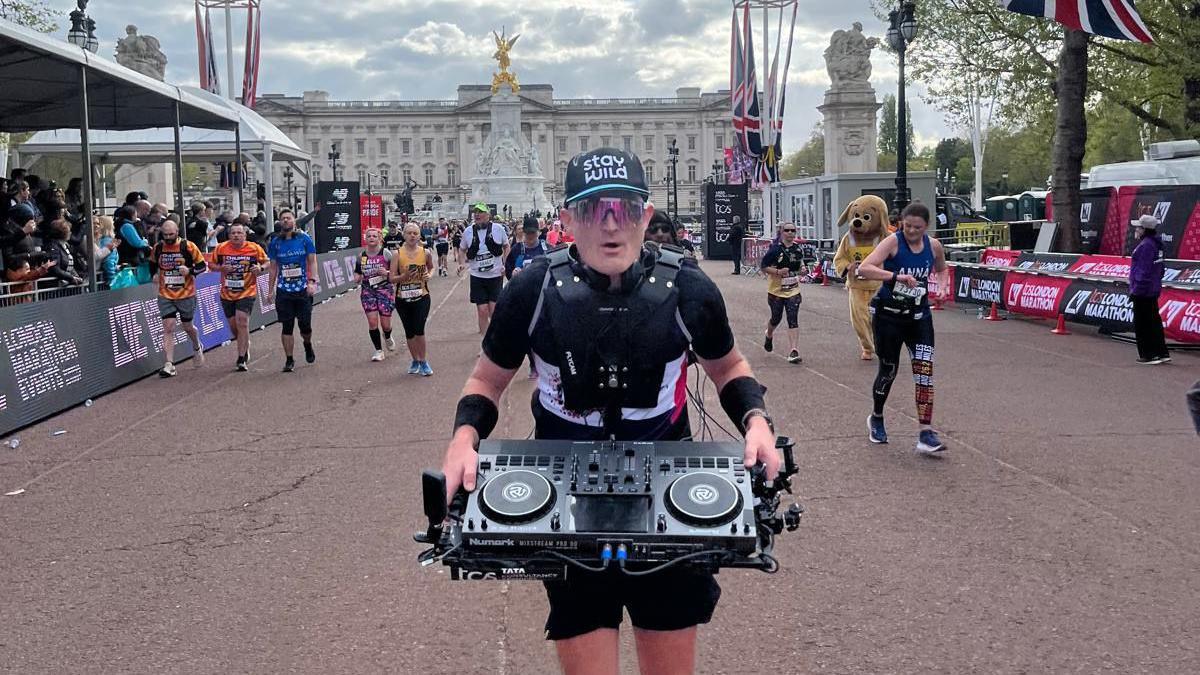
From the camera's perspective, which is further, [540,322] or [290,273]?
[290,273]

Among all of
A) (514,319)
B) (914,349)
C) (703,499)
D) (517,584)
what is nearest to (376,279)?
(914,349)

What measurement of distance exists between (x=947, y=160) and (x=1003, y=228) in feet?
293

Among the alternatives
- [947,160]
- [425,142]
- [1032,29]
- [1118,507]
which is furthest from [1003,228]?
[425,142]

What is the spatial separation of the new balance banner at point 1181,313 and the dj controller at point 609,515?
15060 mm

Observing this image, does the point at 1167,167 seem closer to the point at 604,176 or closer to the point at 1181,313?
the point at 1181,313

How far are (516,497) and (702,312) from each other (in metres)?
0.76

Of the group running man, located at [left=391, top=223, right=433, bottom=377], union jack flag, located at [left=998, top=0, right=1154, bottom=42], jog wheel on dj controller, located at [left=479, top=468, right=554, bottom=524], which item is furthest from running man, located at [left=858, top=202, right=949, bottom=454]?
union jack flag, located at [left=998, top=0, right=1154, bottom=42]

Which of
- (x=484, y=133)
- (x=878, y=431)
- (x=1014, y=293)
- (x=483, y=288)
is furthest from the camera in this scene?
(x=484, y=133)

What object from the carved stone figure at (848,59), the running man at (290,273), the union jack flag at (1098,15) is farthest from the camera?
the carved stone figure at (848,59)

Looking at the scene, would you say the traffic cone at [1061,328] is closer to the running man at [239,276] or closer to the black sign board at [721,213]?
the running man at [239,276]

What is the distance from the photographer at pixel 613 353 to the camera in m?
3.08

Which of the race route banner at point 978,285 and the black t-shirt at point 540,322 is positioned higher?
the black t-shirt at point 540,322

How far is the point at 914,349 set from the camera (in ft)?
29.9

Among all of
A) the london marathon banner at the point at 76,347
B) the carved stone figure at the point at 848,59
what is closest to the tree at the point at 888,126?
the carved stone figure at the point at 848,59
